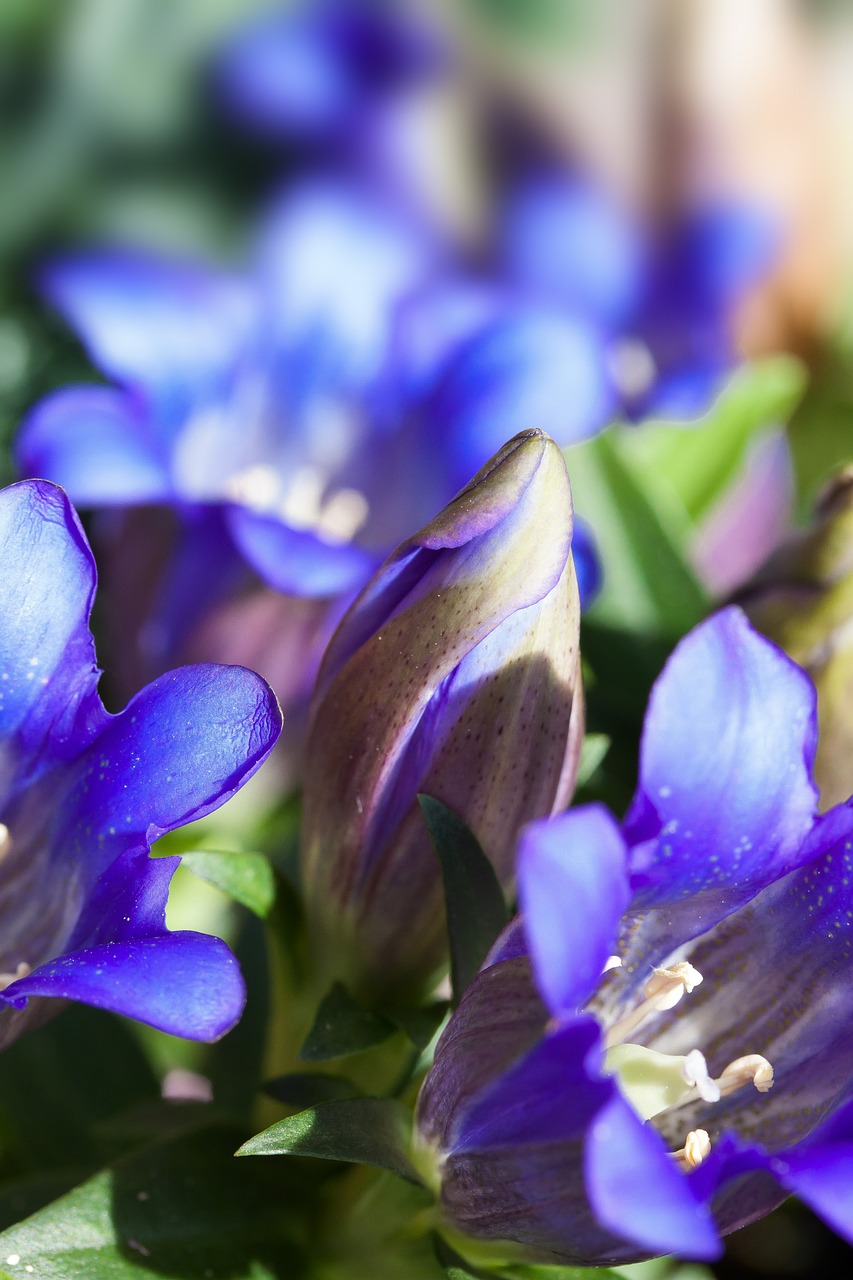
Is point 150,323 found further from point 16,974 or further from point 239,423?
point 16,974

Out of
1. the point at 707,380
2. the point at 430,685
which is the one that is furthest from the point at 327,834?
the point at 707,380

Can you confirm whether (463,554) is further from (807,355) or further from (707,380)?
(807,355)

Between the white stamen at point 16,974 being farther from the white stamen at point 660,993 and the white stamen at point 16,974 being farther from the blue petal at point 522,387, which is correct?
the blue petal at point 522,387

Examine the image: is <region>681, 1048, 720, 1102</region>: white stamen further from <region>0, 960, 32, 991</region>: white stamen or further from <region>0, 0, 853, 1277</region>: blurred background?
<region>0, 960, 32, 991</region>: white stamen

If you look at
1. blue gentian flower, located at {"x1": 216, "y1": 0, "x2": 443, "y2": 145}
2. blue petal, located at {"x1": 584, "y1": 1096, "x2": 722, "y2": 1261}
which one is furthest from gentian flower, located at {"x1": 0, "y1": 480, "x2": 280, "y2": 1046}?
blue gentian flower, located at {"x1": 216, "y1": 0, "x2": 443, "y2": 145}

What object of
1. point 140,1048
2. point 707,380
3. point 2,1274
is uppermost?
point 707,380

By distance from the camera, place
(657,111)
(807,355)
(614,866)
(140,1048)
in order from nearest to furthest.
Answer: (614,866), (140,1048), (807,355), (657,111)
